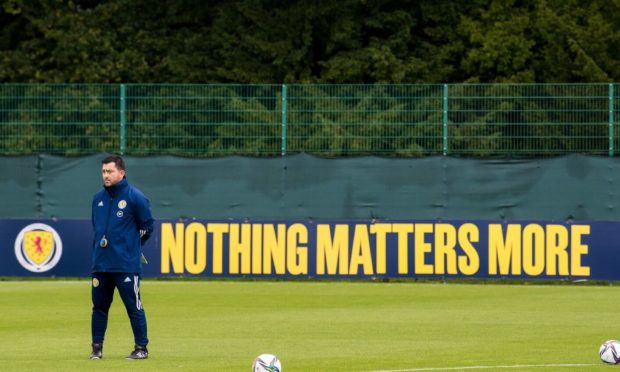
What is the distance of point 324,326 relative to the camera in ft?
60.1

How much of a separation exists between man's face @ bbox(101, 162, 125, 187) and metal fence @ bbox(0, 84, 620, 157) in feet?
46.6

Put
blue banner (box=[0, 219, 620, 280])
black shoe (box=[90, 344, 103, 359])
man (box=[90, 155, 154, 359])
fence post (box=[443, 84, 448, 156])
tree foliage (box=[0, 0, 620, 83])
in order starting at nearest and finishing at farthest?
man (box=[90, 155, 154, 359]), black shoe (box=[90, 344, 103, 359]), blue banner (box=[0, 219, 620, 280]), fence post (box=[443, 84, 448, 156]), tree foliage (box=[0, 0, 620, 83])

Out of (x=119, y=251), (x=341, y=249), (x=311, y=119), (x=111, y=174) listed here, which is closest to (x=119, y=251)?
(x=119, y=251)

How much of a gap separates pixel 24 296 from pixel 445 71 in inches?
707

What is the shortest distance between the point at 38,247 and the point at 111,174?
555 inches

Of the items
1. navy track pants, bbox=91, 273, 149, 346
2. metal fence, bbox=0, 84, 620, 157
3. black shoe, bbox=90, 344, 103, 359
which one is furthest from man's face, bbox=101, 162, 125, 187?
metal fence, bbox=0, 84, 620, 157

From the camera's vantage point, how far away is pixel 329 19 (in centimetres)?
4000

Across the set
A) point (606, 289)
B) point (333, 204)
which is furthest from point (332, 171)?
point (606, 289)

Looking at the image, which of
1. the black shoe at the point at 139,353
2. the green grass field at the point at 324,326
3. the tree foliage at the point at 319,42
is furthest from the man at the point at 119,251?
the tree foliage at the point at 319,42

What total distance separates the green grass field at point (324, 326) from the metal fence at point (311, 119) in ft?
10.00

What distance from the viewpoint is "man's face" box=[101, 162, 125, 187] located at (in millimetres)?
13961

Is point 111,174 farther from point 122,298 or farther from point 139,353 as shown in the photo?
point 139,353

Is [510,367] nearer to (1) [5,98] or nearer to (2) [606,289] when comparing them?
(2) [606,289]

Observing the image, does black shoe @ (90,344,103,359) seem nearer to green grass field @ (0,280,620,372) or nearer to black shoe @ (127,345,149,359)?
green grass field @ (0,280,620,372)
